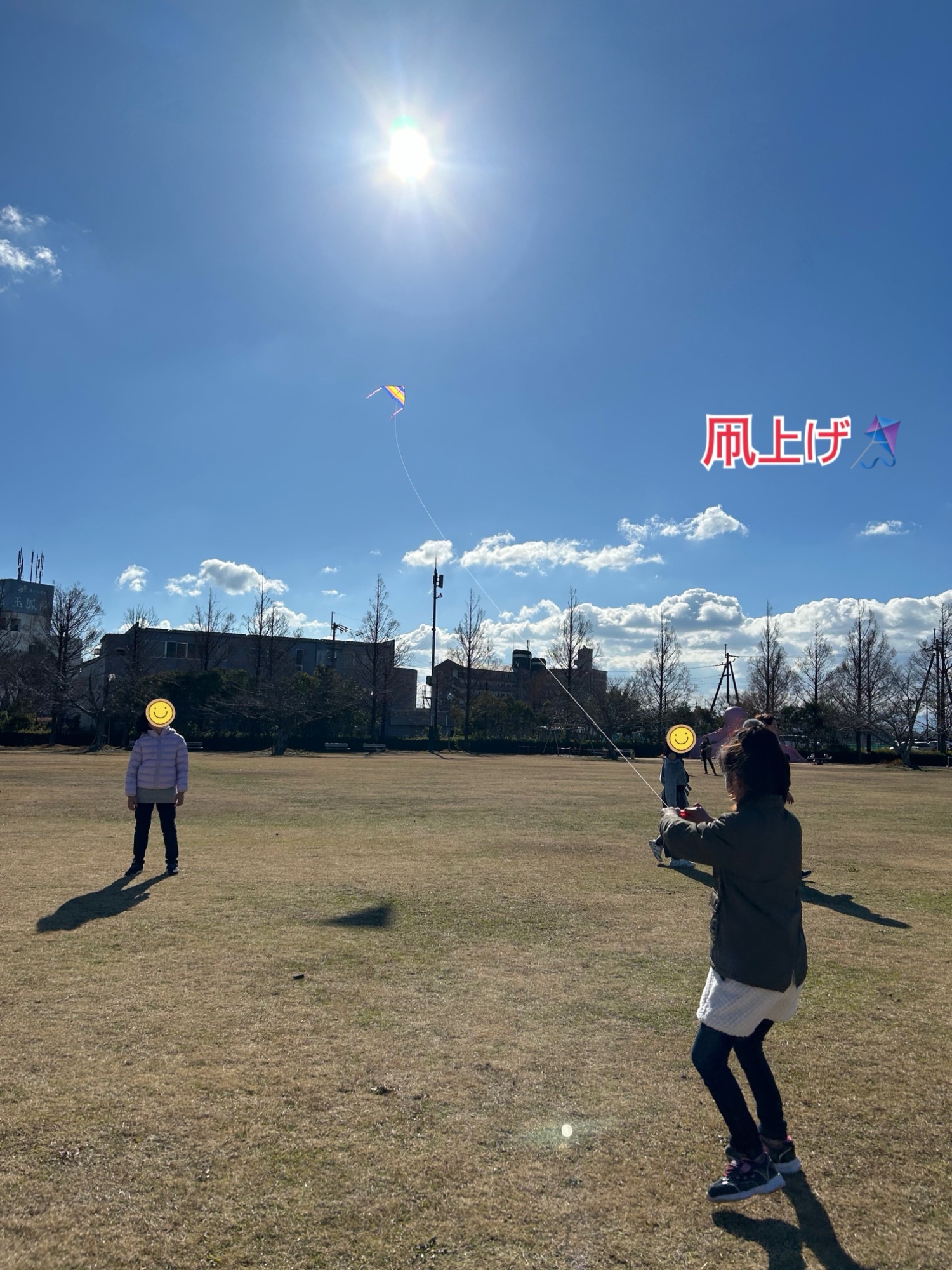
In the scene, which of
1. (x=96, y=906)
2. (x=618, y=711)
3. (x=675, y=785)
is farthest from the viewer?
(x=618, y=711)

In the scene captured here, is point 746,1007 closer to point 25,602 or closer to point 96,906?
point 96,906

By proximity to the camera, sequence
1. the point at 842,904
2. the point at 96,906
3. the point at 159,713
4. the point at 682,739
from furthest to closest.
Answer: the point at 159,713 → the point at 842,904 → the point at 96,906 → the point at 682,739

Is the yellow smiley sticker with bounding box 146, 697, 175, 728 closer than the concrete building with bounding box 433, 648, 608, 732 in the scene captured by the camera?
Yes

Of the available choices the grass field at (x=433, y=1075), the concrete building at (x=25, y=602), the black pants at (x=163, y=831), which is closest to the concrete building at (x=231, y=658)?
the concrete building at (x=25, y=602)

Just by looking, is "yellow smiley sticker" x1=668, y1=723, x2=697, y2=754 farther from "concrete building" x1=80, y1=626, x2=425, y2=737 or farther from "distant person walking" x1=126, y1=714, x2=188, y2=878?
"concrete building" x1=80, y1=626, x2=425, y2=737

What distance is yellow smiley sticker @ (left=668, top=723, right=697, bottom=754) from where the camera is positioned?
20.0 ft

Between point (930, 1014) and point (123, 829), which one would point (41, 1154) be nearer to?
point (930, 1014)

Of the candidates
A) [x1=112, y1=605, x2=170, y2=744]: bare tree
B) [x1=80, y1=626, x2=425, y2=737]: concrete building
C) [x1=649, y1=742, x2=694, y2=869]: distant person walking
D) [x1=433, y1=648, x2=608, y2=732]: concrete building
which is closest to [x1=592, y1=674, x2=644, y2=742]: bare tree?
[x1=433, y1=648, x2=608, y2=732]: concrete building

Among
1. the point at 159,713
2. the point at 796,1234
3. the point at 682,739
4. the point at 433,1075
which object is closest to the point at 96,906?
the point at 159,713

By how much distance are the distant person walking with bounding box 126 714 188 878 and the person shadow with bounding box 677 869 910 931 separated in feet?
20.7

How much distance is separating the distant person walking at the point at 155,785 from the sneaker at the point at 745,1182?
739 cm

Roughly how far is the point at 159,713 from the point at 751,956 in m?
7.13

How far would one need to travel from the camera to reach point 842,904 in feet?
27.3

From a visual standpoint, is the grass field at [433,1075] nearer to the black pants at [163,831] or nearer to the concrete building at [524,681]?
the black pants at [163,831]
